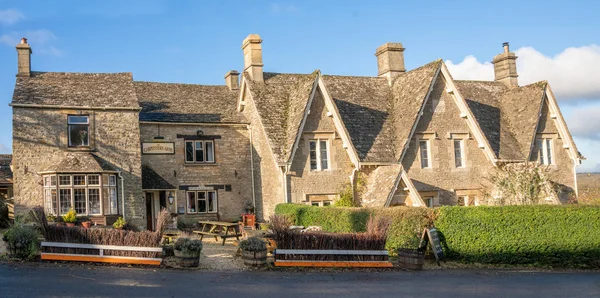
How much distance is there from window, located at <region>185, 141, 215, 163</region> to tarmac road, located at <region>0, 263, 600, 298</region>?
45.0 ft

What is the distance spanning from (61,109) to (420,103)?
16.7 m

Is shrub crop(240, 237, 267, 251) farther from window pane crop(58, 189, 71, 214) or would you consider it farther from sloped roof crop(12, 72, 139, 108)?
sloped roof crop(12, 72, 139, 108)

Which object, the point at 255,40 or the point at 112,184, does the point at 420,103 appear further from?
the point at 112,184

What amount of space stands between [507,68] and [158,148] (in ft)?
69.8

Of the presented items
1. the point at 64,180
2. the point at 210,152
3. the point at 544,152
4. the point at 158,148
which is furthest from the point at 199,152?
the point at 544,152

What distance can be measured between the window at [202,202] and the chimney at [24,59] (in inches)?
374

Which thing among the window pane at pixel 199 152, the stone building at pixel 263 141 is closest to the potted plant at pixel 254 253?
the stone building at pixel 263 141

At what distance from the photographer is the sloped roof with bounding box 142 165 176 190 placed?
29.0 meters

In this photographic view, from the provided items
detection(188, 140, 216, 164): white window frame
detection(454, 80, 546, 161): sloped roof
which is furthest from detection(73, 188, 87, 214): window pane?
detection(454, 80, 546, 161): sloped roof

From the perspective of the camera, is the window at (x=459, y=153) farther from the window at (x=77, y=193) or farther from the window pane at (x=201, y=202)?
the window at (x=77, y=193)

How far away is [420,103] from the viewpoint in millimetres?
29969

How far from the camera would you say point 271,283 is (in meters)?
15.8

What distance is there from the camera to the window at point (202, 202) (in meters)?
30.5

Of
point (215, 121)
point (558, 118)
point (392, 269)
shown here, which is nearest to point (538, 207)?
point (392, 269)
